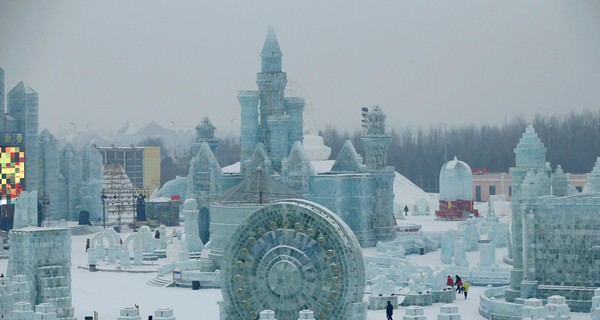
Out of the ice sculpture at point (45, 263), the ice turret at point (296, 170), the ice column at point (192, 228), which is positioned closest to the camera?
the ice sculpture at point (45, 263)

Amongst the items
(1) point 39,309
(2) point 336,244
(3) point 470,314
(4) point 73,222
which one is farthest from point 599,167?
(4) point 73,222

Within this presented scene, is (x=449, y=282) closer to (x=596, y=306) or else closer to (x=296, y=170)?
(x=596, y=306)

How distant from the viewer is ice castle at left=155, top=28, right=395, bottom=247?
5675cm

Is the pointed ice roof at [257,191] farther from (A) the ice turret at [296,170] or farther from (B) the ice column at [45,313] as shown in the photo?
(B) the ice column at [45,313]

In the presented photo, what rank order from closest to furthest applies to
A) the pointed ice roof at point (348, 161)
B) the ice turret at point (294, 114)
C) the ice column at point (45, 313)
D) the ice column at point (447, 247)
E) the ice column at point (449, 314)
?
the ice column at point (449, 314), the ice column at point (45, 313), the ice column at point (447, 247), the ice turret at point (294, 114), the pointed ice roof at point (348, 161)

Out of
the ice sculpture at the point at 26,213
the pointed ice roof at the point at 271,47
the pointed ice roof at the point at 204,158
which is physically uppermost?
the pointed ice roof at the point at 271,47

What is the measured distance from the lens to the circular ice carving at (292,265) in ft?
93.3

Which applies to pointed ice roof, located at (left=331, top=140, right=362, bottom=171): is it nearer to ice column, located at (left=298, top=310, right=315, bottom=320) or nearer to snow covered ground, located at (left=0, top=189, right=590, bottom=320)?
snow covered ground, located at (left=0, top=189, right=590, bottom=320)

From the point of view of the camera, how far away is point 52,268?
35719 mm

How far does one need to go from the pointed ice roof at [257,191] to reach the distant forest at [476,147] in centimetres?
6405

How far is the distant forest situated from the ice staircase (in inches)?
2635

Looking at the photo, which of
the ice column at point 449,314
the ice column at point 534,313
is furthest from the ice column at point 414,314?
the ice column at point 534,313

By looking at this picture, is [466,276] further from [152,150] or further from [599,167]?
[152,150]

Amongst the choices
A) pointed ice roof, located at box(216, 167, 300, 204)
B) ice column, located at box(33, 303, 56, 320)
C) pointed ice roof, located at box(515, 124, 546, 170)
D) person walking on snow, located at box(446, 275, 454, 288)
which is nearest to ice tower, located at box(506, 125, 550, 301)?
pointed ice roof, located at box(515, 124, 546, 170)
